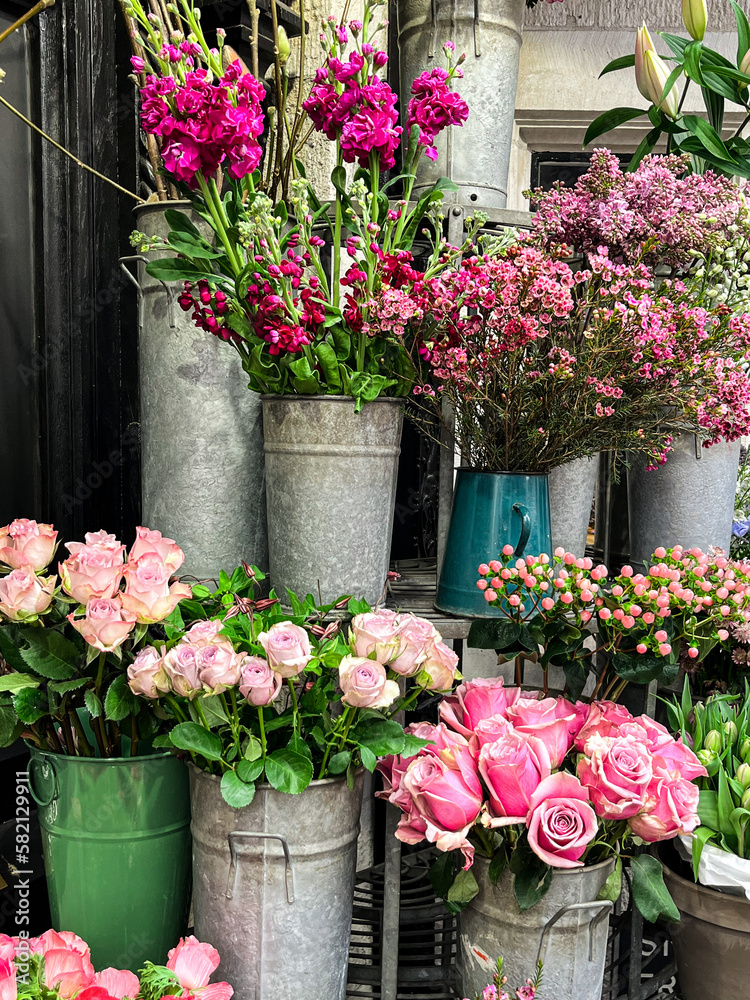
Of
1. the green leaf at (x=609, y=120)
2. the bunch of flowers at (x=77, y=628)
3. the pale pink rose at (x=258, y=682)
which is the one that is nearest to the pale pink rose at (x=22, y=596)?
the bunch of flowers at (x=77, y=628)

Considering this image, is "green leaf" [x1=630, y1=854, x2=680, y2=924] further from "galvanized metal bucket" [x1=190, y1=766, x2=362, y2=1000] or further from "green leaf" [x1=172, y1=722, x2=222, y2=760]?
"green leaf" [x1=172, y1=722, x2=222, y2=760]

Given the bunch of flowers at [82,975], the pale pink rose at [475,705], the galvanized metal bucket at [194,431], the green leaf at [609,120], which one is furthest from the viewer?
the green leaf at [609,120]

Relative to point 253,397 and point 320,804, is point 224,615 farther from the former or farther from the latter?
point 253,397

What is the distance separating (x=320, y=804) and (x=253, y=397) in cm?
54

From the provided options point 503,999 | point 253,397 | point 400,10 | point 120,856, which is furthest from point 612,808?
point 400,10

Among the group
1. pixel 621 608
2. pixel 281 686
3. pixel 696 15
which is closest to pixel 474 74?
pixel 696 15

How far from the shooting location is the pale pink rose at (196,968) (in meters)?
0.82

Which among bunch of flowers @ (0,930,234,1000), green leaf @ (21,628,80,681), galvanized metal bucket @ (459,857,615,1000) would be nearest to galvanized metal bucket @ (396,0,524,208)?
green leaf @ (21,628,80,681)

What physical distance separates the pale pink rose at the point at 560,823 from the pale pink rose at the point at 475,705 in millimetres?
135

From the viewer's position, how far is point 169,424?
1.14 metres

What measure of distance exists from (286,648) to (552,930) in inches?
16.5

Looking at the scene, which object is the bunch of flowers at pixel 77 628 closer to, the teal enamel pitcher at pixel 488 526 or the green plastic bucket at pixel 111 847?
the green plastic bucket at pixel 111 847

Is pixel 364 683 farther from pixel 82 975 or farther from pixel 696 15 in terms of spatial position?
pixel 696 15

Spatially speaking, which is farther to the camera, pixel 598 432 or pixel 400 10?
pixel 400 10
